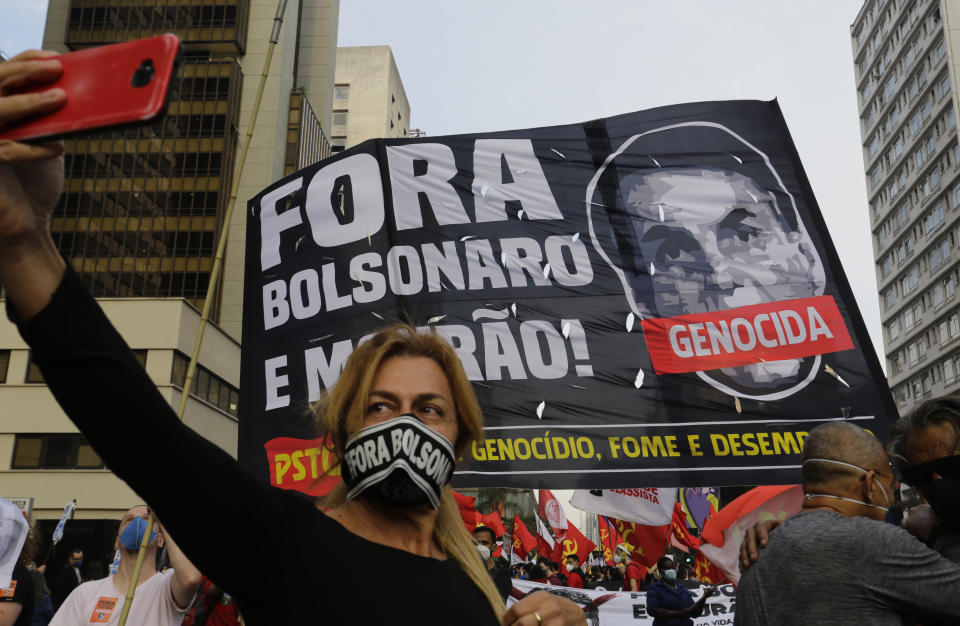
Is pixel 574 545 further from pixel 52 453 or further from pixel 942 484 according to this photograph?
pixel 52 453

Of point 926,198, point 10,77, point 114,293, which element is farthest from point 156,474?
point 926,198

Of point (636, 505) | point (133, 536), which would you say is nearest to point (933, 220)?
point (636, 505)

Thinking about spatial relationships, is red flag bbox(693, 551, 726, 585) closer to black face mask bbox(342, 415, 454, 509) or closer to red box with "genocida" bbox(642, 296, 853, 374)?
red box with "genocida" bbox(642, 296, 853, 374)

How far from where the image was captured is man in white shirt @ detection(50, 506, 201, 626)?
159 inches

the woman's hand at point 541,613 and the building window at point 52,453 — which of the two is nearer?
the woman's hand at point 541,613

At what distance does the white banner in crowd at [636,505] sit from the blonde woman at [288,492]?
4190 mm

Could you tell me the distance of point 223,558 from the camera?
135 centimetres

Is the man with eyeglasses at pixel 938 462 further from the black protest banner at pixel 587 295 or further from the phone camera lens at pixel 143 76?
the phone camera lens at pixel 143 76

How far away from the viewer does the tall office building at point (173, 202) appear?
37500 millimetres

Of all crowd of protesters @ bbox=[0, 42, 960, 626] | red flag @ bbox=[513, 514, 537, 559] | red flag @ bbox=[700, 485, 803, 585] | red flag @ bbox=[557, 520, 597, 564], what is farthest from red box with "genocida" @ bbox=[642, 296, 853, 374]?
red flag @ bbox=[557, 520, 597, 564]

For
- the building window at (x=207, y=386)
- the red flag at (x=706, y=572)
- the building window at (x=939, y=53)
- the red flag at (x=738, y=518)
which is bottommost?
the red flag at (x=738, y=518)

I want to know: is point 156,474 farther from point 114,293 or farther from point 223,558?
point 114,293

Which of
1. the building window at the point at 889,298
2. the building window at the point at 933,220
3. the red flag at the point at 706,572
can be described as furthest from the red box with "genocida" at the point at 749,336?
the building window at the point at 889,298

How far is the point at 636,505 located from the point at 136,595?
3612 millimetres
